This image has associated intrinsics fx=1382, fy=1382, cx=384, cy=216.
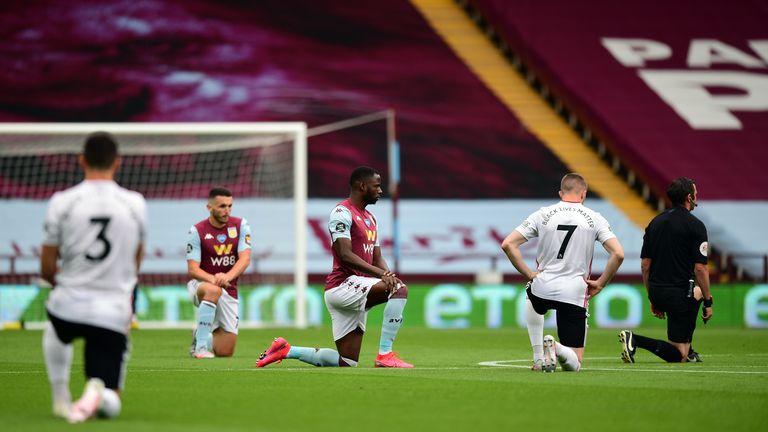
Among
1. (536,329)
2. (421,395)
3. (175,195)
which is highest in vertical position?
(175,195)

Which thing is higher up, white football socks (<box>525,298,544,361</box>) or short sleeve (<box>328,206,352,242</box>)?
short sleeve (<box>328,206,352,242</box>)

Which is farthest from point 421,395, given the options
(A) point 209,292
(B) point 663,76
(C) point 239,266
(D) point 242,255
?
(B) point 663,76

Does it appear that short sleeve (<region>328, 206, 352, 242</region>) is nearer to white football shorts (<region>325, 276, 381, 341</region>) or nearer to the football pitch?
white football shorts (<region>325, 276, 381, 341</region>)

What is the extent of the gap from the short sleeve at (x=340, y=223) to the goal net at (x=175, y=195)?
10725 millimetres

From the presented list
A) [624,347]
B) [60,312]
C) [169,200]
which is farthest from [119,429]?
[169,200]

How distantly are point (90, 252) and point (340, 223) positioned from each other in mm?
4731

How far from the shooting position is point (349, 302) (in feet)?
41.2

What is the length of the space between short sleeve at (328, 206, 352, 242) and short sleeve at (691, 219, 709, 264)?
355cm

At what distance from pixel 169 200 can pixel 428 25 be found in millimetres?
8580

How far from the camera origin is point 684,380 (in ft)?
36.0

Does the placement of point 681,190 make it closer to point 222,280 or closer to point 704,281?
point 704,281

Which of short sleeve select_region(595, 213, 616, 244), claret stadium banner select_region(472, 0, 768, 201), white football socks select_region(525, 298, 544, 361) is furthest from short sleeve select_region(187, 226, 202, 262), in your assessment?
claret stadium banner select_region(472, 0, 768, 201)

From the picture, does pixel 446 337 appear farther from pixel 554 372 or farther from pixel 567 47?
pixel 567 47

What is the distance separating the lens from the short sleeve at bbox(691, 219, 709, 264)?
536 inches
